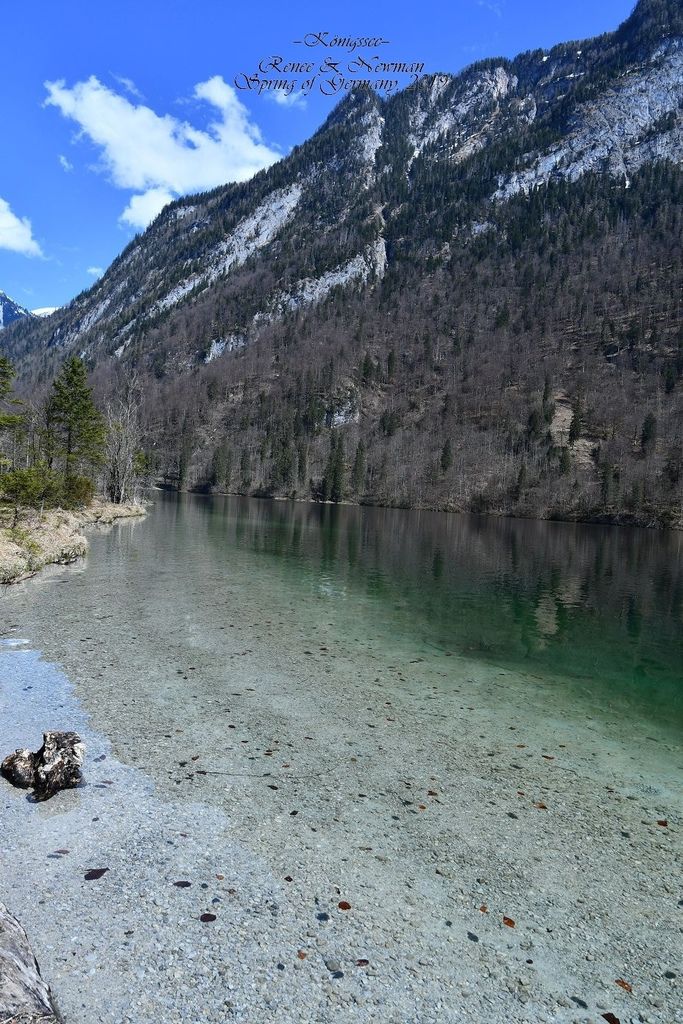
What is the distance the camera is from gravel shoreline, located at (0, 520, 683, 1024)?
4832 millimetres

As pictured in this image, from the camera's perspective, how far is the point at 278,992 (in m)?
4.70

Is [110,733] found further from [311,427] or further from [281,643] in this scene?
[311,427]

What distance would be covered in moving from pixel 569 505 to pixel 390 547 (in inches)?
3098

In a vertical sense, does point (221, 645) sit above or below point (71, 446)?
below

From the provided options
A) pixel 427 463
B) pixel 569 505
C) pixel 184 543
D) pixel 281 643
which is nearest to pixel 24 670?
pixel 281 643

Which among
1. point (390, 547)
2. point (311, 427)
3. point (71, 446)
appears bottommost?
point (390, 547)

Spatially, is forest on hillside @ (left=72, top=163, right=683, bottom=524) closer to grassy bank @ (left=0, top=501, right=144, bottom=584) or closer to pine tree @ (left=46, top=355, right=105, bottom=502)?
pine tree @ (left=46, top=355, right=105, bottom=502)

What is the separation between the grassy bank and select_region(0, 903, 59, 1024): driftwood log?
819 inches

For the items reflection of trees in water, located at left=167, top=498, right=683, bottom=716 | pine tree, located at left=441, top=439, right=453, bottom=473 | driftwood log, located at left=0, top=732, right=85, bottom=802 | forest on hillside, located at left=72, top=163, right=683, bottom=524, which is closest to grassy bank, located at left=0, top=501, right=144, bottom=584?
reflection of trees in water, located at left=167, top=498, right=683, bottom=716

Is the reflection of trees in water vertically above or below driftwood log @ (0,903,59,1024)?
below

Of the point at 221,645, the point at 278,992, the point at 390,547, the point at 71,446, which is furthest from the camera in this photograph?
the point at 71,446

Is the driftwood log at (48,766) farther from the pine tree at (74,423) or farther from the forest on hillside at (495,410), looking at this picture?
the forest on hillside at (495,410)

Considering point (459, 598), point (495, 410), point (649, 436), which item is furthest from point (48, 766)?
point (495, 410)

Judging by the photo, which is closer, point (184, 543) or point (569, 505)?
point (184, 543)
